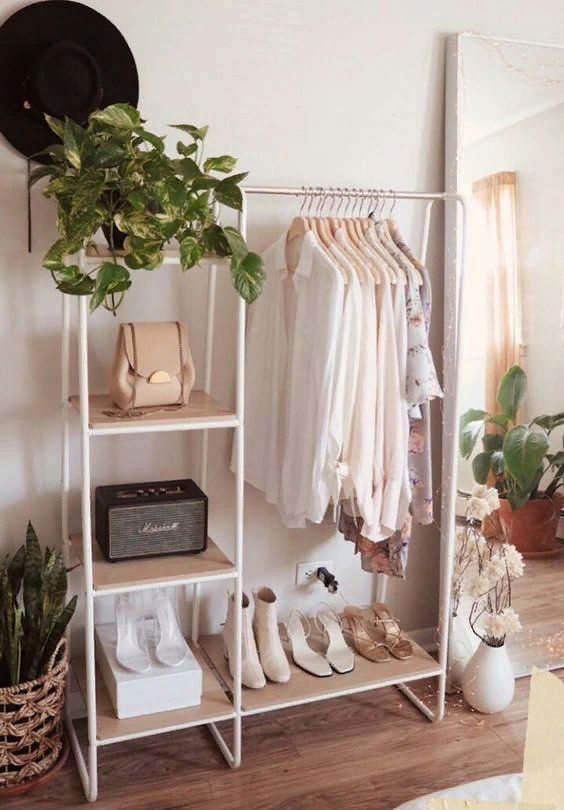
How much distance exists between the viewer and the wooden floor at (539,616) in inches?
115

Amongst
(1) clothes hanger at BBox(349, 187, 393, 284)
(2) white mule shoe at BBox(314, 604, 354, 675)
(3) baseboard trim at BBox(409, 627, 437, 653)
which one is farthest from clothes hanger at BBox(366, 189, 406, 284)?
(3) baseboard trim at BBox(409, 627, 437, 653)

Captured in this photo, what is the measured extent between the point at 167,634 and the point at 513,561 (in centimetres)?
104

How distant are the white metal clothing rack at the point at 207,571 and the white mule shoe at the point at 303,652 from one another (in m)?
0.03

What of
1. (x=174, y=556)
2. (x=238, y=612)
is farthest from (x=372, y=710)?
(x=174, y=556)

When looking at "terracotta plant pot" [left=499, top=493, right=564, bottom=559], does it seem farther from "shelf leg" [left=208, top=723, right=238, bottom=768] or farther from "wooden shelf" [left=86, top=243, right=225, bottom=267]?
"wooden shelf" [left=86, top=243, right=225, bottom=267]

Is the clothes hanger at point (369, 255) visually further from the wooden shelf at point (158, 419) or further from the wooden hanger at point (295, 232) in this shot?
the wooden shelf at point (158, 419)

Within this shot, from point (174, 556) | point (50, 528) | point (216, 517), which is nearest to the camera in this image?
point (174, 556)

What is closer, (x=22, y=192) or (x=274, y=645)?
(x=22, y=192)

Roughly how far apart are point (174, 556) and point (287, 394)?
0.52 m

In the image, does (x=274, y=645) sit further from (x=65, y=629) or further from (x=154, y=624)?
(x=65, y=629)

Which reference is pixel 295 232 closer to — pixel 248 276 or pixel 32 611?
pixel 248 276

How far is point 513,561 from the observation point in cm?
266

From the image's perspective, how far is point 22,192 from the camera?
7.52 ft

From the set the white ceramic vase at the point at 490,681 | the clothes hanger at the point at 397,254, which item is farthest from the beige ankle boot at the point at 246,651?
the clothes hanger at the point at 397,254
